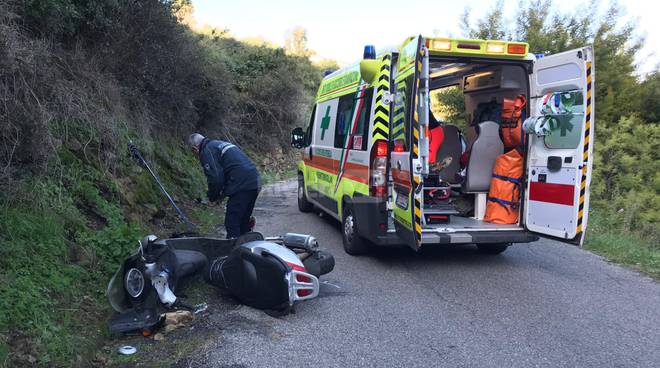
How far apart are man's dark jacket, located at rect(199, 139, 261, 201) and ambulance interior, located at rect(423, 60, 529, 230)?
2.19 m

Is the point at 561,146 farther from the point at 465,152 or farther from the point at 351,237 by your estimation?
the point at 351,237

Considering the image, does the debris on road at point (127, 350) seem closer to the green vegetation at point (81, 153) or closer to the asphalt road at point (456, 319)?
the green vegetation at point (81, 153)

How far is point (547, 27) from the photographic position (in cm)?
1536

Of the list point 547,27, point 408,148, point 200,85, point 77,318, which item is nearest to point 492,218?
point 408,148

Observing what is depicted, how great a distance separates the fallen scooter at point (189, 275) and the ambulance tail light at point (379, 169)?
1.67m

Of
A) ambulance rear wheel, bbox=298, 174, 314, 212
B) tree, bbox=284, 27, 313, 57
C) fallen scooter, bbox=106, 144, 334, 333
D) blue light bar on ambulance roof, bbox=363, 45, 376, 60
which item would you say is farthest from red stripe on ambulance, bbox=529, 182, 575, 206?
tree, bbox=284, 27, 313, 57

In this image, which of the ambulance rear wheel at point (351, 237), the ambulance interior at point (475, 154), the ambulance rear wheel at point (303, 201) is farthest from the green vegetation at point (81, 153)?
the ambulance interior at point (475, 154)

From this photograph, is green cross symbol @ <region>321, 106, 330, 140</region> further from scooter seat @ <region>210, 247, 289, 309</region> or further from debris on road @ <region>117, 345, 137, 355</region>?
debris on road @ <region>117, 345, 137, 355</region>

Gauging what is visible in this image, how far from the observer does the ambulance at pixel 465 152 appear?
506 cm

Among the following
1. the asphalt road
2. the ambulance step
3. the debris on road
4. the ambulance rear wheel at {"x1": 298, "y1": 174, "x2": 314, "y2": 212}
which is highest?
the ambulance step

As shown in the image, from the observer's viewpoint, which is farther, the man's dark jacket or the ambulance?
the man's dark jacket

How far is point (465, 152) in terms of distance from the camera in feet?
22.7

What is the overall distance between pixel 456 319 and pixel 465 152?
321 cm

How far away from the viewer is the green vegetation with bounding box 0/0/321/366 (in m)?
3.62
